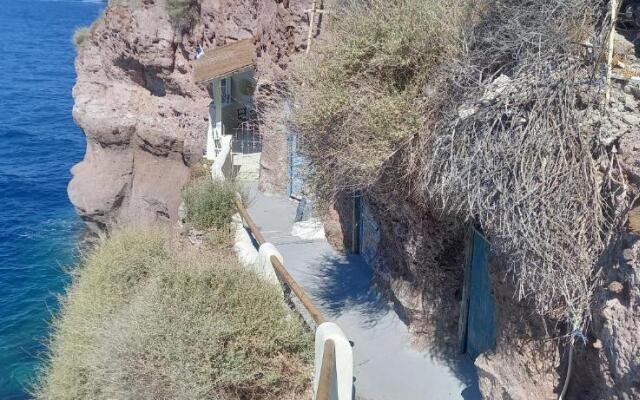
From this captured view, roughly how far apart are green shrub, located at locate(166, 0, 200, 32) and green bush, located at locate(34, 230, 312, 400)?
12.2m

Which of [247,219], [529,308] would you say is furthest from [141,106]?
[529,308]

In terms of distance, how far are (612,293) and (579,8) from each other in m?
2.27

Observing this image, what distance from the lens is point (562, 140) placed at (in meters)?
4.20

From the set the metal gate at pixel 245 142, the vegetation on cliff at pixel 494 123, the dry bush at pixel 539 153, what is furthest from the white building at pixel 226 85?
the dry bush at pixel 539 153

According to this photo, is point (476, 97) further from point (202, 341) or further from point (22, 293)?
point (22, 293)

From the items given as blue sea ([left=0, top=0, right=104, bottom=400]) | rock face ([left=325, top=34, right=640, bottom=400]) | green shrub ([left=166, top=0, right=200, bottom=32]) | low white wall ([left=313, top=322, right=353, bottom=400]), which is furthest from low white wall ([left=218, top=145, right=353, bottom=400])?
green shrub ([left=166, top=0, right=200, bottom=32])

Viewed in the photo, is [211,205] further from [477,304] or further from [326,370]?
[326,370]

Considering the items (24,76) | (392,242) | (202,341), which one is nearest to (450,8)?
(392,242)

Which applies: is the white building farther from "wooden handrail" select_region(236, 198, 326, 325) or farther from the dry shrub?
the dry shrub

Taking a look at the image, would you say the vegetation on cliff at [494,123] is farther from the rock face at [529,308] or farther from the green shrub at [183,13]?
the green shrub at [183,13]

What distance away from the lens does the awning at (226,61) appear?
14758 mm

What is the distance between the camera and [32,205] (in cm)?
2572

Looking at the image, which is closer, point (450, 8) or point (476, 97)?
point (476, 97)

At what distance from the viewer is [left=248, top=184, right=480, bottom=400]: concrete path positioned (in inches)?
252
